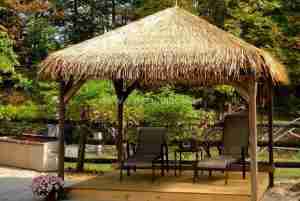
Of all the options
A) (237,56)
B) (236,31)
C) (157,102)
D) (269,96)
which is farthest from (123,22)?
(237,56)

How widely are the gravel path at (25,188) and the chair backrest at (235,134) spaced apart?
3.08 ft

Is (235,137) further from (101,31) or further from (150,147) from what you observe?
(101,31)

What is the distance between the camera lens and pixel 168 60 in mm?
7152

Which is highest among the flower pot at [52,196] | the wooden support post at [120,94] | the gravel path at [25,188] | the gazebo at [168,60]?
the gazebo at [168,60]

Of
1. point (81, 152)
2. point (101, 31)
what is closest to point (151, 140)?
point (81, 152)

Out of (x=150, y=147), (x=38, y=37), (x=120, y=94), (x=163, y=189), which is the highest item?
(x=38, y=37)

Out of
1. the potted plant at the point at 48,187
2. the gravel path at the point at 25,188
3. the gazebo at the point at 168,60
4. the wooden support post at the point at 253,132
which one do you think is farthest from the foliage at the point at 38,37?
the wooden support post at the point at 253,132

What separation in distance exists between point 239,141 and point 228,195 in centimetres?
214

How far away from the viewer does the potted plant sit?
747 cm

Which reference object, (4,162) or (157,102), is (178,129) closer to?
(157,102)

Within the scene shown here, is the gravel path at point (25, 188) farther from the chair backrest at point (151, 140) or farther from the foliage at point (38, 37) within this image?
the foliage at point (38, 37)

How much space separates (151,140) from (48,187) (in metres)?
2.35

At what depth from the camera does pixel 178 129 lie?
11703 millimetres

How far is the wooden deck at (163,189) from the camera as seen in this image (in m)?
7.28
